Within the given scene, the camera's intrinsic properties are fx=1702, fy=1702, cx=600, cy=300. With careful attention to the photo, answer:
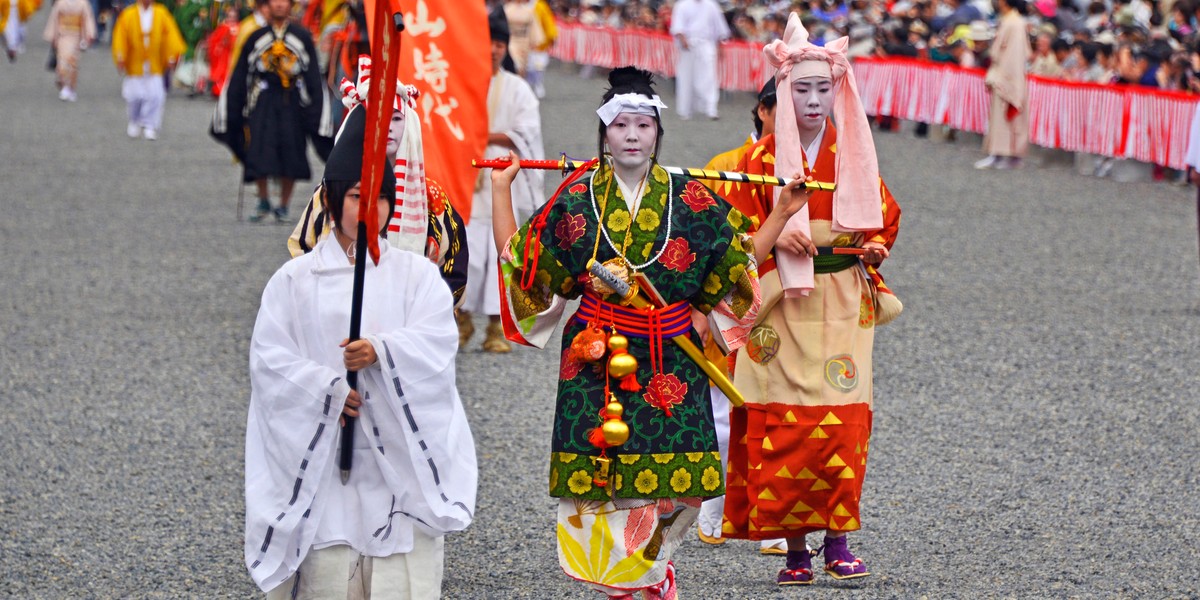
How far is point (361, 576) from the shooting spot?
3955 mm

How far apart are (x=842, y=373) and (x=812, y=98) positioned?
0.82 m

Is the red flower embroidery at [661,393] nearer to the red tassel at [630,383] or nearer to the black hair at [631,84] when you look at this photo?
the red tassel at [630,383]

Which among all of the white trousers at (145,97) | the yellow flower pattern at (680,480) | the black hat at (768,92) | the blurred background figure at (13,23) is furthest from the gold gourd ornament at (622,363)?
the blurred background figure at (13,23)

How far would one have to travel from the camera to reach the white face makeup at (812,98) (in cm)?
496

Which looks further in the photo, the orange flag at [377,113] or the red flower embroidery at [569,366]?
the red flower embroidery at [569,366]

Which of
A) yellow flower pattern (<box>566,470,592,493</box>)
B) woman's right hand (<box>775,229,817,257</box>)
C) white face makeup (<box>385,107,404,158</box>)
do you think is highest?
white face makeup (<box>385,107,404,158</box>)

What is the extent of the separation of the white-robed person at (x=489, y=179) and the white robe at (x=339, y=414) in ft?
13.5

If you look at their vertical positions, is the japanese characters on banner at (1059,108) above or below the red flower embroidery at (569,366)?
above

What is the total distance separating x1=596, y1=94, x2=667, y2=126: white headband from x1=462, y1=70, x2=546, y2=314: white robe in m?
3.78

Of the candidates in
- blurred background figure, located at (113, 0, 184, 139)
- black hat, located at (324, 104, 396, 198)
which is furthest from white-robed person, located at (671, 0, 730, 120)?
black hat, located at (324, 104, 396, 198)

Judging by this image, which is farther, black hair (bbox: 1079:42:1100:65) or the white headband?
black hair (bbox: 1079:42:1100:65)

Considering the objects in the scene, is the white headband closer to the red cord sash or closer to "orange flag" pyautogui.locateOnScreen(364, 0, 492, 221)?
the red cord sash

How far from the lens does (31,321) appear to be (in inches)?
383

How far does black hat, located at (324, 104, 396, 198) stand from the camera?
3934 mm
